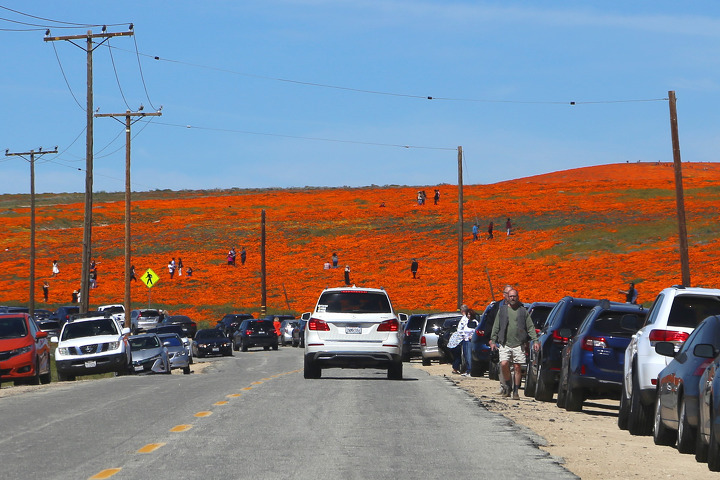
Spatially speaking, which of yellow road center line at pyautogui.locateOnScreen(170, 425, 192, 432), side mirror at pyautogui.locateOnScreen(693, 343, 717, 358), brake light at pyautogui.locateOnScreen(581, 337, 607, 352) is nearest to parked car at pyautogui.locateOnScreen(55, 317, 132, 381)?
brake light at pyautogui.locateOnScreen(581, 337, 607, 352)

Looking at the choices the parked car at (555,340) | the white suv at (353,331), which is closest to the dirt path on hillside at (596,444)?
the parked car at (555,340)

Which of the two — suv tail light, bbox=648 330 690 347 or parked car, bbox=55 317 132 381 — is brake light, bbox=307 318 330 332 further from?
suv tail light, bbox=648 330 690 347

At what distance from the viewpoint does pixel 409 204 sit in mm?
114375

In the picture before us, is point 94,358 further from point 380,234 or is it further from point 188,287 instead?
point 380,234

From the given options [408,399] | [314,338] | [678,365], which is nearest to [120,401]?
[408,399]

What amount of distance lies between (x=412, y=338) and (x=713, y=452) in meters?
29.0

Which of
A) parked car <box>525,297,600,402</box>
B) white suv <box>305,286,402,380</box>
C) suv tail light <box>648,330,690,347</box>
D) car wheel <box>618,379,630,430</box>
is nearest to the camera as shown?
suv tail light <box>648,330,690,347</box>

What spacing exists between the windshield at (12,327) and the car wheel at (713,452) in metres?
20.0

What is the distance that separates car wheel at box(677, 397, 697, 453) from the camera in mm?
11641

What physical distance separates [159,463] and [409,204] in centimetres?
10432

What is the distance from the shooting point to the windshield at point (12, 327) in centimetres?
2727

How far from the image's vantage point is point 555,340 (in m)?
19.2

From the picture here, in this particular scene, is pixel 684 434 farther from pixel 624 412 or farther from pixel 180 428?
pixel 180 428

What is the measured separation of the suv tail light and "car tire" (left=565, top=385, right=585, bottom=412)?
3648 millimetres
